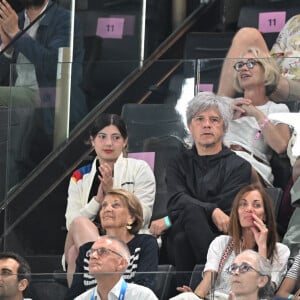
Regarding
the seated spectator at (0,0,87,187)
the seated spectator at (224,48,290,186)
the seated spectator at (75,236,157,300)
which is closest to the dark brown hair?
the seated spectator at (75,236,157,300)

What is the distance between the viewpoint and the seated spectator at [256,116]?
1274 cm

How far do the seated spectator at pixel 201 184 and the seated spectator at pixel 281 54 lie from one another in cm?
28

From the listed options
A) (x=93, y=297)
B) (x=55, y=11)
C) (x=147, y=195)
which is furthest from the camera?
(x=55, y=11)

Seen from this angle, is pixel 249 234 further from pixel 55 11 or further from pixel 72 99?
pixel 55 11

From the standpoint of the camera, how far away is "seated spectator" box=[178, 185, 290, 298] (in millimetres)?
11680

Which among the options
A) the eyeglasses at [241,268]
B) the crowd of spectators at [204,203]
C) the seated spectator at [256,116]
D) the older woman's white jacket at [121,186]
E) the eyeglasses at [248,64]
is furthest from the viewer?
the eyeglasses at [248,64]

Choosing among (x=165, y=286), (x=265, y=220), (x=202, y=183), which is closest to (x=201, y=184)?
(x=202, y=183)

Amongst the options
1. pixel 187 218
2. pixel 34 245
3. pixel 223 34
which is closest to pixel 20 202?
pixel 34 245

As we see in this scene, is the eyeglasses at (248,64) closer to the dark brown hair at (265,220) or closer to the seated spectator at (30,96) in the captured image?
the seated spectator at (30,96)

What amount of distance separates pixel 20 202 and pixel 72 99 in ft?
2.38

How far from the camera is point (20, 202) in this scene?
1309 centimetres

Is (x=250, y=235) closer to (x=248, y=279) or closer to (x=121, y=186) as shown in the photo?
(x=248, y=279)

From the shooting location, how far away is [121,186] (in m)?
12.7

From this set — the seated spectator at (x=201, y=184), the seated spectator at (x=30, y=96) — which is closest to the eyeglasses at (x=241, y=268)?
the seated spectator at (x=201, y=184)
